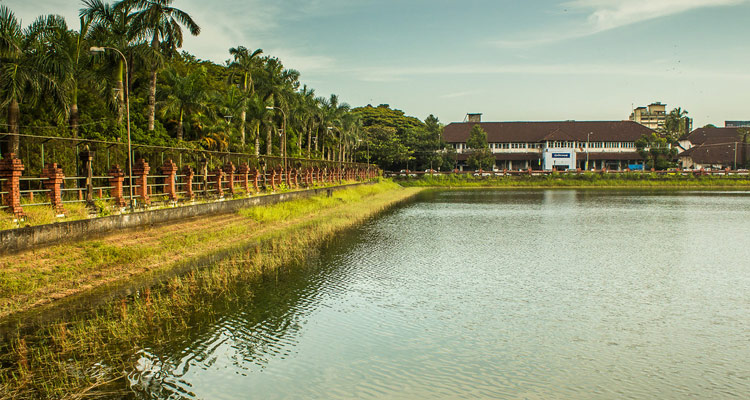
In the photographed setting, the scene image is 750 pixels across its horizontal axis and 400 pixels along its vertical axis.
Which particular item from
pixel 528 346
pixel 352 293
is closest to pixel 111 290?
pixel 352 293

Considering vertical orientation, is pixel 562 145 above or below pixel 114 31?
below

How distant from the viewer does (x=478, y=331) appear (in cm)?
938

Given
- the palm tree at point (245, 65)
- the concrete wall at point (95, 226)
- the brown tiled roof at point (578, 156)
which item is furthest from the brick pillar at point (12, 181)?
the brown tiled roof at point (578, 156)

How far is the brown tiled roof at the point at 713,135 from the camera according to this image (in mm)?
97812

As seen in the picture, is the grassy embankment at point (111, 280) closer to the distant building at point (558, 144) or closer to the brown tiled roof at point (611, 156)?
the distant building at point (558, 144)

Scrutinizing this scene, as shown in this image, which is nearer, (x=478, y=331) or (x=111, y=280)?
(x=478, y=331)

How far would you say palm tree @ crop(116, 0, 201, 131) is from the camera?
32.6m

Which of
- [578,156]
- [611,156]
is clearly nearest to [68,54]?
[578,156]

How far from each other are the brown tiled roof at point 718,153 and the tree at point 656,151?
8.77 meters

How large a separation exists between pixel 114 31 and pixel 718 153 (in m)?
91.1

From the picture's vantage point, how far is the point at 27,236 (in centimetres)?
1183

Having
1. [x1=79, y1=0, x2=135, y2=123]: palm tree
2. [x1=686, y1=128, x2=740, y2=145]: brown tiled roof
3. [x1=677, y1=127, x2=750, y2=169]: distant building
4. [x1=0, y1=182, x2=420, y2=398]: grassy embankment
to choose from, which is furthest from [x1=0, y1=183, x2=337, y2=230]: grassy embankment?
[x1=686, y1=128, x2=740, y2=145]: brown tiled roof

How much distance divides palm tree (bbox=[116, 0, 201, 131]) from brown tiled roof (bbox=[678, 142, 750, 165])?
8345 cm

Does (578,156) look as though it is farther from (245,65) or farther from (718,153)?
(245,65)
